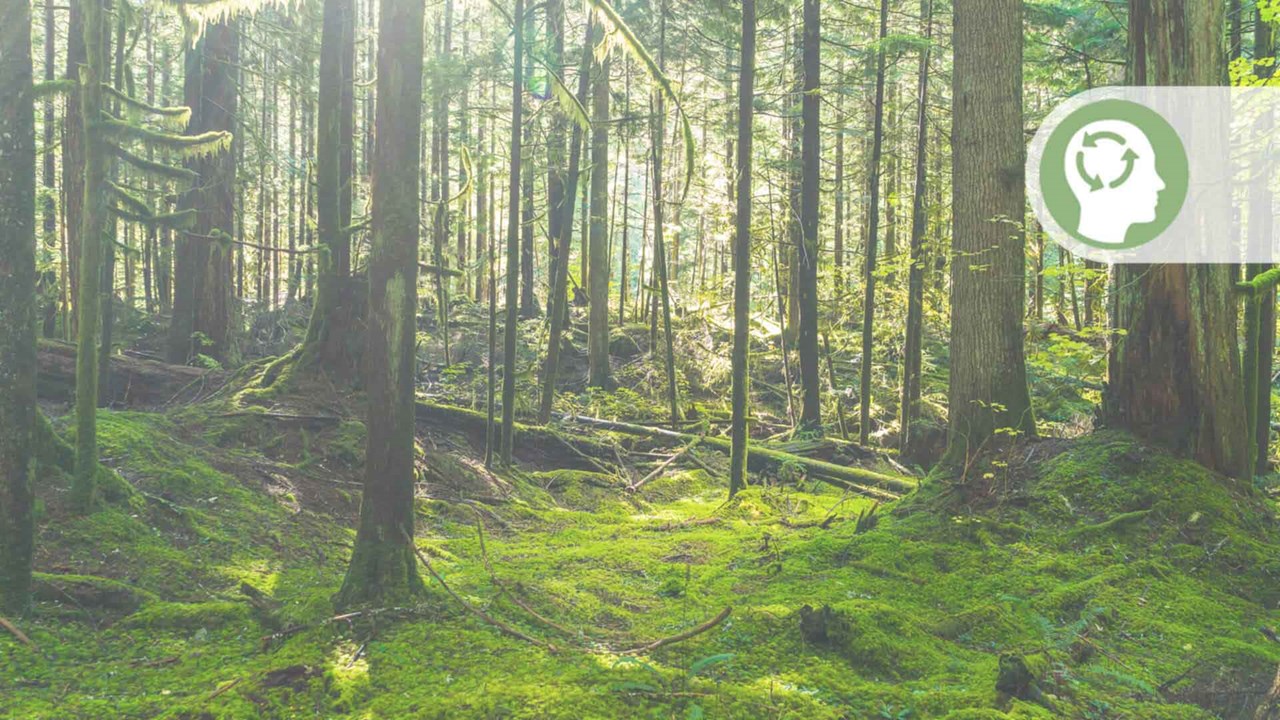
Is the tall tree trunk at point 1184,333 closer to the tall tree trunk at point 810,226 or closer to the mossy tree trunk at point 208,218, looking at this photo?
the tall tree trunk at point 810,226

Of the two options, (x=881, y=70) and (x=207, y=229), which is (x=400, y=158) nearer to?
(x=207, y=229)

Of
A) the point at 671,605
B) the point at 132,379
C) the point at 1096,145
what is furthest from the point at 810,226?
the point at 132,379

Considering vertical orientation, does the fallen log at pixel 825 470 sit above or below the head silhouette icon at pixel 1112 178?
below

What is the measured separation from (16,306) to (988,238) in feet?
23.7

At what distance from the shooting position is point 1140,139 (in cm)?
613

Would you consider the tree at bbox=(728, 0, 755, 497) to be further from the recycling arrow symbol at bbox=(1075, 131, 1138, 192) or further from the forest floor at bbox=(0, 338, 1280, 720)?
the recycling arrow symbol at bbox=(1075, 131, 1138, 192)

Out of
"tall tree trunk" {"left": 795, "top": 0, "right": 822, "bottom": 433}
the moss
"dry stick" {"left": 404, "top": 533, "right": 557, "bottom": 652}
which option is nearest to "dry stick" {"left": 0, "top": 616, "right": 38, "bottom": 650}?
the moss

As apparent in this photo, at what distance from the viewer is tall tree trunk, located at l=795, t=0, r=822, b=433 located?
14594mm

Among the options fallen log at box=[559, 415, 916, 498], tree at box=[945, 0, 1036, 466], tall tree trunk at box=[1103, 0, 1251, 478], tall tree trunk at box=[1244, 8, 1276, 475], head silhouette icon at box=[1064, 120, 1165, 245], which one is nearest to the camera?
tall tree trunk at box=[1103, 0, 1251, 478]

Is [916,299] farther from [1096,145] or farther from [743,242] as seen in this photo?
[1096,145]

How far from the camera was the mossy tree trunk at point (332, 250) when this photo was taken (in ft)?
32.0

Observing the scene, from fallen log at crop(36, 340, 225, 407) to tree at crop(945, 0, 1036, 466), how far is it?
31.2ft

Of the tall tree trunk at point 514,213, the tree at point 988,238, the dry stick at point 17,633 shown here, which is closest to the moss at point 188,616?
the dry stick at point 17,633

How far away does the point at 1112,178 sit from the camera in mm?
6570
